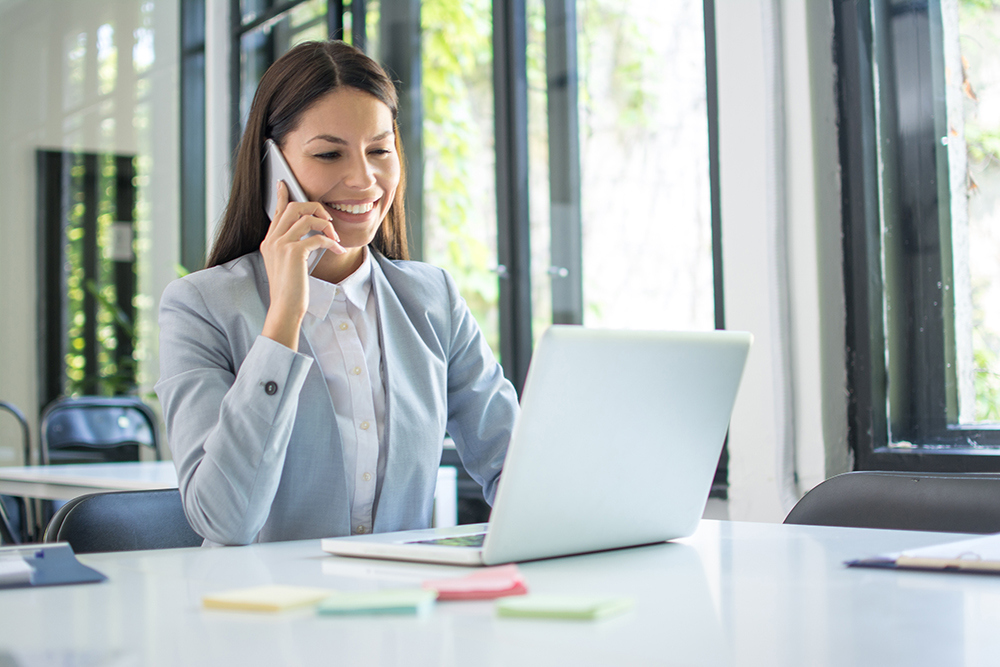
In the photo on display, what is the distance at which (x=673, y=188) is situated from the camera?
8.96 ft

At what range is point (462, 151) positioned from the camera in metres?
3.50

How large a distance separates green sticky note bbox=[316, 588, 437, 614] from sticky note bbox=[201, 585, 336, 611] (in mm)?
19

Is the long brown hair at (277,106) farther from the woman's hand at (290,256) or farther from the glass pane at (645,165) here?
the glass pane at (645,165)

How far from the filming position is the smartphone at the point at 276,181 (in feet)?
4.70

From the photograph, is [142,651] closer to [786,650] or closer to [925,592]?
[786,650]

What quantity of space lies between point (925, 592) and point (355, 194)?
1019 mm

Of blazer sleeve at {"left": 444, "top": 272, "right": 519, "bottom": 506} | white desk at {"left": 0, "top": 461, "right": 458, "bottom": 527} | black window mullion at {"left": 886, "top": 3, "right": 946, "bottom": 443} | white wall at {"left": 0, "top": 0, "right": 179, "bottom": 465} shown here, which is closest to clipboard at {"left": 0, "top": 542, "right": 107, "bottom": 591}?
blazer sleeve at {"left": 444, "top": 272, "right": 519, "bottom": 506}

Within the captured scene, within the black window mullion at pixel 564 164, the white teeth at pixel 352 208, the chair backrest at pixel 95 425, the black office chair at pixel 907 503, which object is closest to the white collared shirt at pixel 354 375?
the white teeth at pixel 352 208

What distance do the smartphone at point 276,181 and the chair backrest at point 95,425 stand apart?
204 centimetres

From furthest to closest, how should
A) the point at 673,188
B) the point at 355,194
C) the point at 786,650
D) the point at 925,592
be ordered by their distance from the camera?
1. the point at 673,188
2. the point at 355,194
3. the point at 925,592
4. the point at 786,650

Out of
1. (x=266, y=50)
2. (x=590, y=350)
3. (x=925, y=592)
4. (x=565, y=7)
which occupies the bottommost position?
(x=925, y=592)

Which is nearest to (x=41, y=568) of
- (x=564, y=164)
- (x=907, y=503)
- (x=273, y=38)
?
(x=907, y=503)

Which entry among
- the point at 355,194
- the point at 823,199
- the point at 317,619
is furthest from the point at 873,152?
the point at 317,619

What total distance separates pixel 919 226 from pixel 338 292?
4.22 feet
